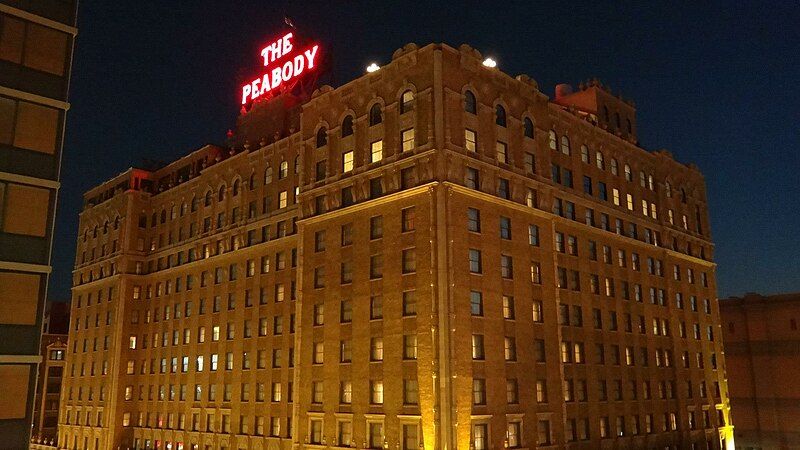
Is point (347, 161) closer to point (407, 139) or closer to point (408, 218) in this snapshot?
point (407, 139)

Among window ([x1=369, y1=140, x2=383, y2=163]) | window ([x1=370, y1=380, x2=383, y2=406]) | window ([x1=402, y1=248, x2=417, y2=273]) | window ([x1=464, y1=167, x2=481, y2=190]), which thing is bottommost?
window ([x1=370, y1=380, x2=383, y2=406])

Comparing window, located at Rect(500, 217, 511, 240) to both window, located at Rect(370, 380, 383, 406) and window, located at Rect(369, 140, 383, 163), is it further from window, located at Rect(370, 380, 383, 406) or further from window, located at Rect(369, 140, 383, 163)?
window, located at Rect(370, 380, 383, 406)

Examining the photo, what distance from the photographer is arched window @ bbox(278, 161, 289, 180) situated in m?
72.9

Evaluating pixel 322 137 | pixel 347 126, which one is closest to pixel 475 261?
pixel 347 126

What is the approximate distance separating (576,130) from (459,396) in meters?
32.2

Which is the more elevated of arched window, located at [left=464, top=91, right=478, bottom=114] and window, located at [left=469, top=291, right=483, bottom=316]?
arched window, located at [left=464, top=91, right=478, bottom=114]

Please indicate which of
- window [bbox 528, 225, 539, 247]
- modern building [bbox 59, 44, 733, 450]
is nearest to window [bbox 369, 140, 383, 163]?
modern building [bbox 59, 44, 733, 450]

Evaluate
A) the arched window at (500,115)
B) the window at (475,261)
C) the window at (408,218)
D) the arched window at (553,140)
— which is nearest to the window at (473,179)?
the window at (408,218)

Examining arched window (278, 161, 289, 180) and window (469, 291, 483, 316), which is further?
arched window (278, 161, 289, 180)

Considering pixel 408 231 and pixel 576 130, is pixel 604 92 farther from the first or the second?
pixel 408 231

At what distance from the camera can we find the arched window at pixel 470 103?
185 ft

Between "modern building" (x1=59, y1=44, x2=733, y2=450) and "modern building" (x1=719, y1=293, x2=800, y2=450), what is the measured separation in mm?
16234

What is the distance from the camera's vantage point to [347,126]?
6172 centimetres

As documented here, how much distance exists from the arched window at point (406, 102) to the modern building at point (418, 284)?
12cm
